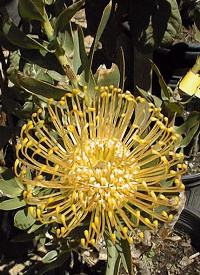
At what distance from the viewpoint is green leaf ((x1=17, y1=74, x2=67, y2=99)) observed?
3.64 feet

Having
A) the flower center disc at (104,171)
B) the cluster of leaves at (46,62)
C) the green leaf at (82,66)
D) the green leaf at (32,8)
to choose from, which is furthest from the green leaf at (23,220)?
the green leaf at (32,8)

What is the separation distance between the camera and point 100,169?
44.4 inches

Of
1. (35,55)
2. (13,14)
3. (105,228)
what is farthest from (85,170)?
(13,14)

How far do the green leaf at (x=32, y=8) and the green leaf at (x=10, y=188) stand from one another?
0.29 m

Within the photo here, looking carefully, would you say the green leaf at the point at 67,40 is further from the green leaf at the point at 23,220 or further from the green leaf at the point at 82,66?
the green leaf at the point at 23,220

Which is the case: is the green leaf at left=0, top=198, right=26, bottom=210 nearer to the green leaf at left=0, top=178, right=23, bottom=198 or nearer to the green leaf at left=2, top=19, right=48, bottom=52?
the green leaf at left=0, top=178, right=23, bottom=198

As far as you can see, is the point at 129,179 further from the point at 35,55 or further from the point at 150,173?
the point at 35,55

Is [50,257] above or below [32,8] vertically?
below

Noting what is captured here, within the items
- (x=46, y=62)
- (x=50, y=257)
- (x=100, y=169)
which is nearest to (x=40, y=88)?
(x=46, y=62)

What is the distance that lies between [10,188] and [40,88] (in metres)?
0.19

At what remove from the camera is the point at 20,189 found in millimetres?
1164

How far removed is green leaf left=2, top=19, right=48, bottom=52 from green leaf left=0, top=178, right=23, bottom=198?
243 millimetres

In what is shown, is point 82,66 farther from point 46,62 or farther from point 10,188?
point 10,188

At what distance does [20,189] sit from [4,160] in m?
0.63
